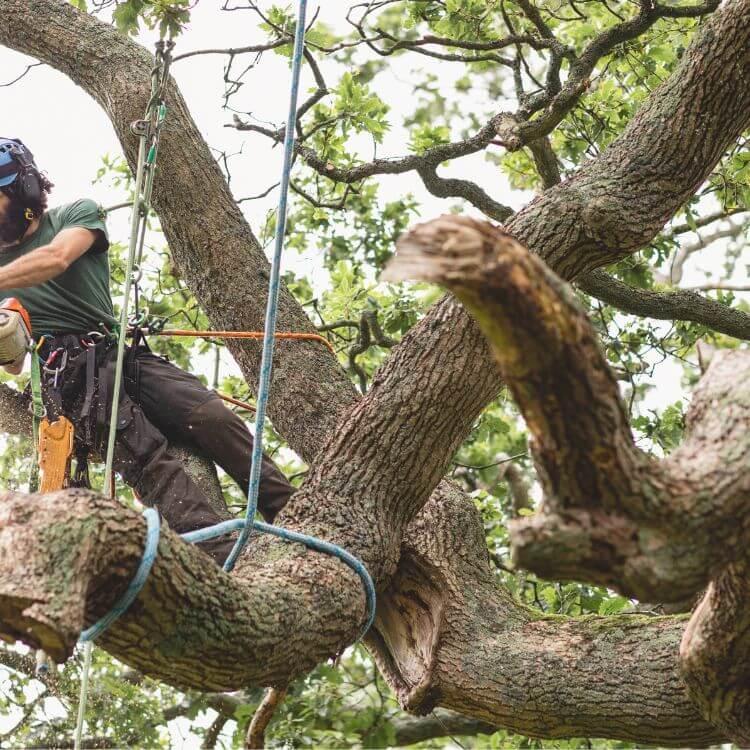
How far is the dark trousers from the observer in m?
3.88

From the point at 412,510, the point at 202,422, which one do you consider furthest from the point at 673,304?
the point at 202,422

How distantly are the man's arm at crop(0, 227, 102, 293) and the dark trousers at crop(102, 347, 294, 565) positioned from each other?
43 cm

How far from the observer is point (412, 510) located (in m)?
3.74

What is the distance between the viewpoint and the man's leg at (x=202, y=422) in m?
4.09

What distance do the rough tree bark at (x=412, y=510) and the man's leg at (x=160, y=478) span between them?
1.24 feet

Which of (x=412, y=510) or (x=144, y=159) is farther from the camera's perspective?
(x=144, y=159)

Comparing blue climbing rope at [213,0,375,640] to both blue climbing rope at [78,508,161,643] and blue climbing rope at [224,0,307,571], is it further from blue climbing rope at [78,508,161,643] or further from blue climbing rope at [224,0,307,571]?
blue climbing rope at [78,508,161,643]

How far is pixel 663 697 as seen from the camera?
3.32 m

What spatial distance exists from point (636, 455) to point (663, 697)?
1.38 metres

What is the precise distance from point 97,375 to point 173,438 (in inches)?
14.3

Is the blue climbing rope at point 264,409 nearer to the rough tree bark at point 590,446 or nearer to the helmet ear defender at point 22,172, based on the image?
the rough tree bark at point 590,446

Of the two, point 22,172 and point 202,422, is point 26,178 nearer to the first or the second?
point 22,172

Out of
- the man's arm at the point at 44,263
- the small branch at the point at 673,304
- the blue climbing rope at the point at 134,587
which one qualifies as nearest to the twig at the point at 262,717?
the blue climbing rope at the point at 134,587

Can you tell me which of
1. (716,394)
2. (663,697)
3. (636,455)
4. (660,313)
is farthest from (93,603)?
(660,313)
